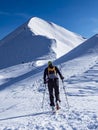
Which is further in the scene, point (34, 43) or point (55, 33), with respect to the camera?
point (55, 33)

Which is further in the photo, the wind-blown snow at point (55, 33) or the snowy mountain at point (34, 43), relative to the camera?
the wind-blown snow at point (55, 33)

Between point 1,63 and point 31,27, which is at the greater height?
point 31,27

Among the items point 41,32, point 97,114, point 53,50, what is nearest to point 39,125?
point 97,114

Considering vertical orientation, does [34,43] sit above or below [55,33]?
below

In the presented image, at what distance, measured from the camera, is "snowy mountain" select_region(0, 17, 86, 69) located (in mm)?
126688

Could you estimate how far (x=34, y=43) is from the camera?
449 feet

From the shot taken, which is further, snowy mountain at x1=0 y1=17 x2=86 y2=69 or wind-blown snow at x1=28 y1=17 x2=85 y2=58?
wind-blown snow at x1=28 y1=17 x2=85 y2=58

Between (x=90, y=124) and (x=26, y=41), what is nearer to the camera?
(x=90, y=124)

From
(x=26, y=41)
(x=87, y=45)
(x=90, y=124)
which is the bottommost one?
(x=90, y=124)

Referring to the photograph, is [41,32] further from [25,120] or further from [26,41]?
[25,120]

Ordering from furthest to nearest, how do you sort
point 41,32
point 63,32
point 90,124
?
point 63,32 < point 41,32 < point 90,124

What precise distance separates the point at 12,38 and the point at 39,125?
142 m

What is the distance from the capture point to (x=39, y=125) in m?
11.0

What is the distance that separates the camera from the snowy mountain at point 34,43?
416ft
